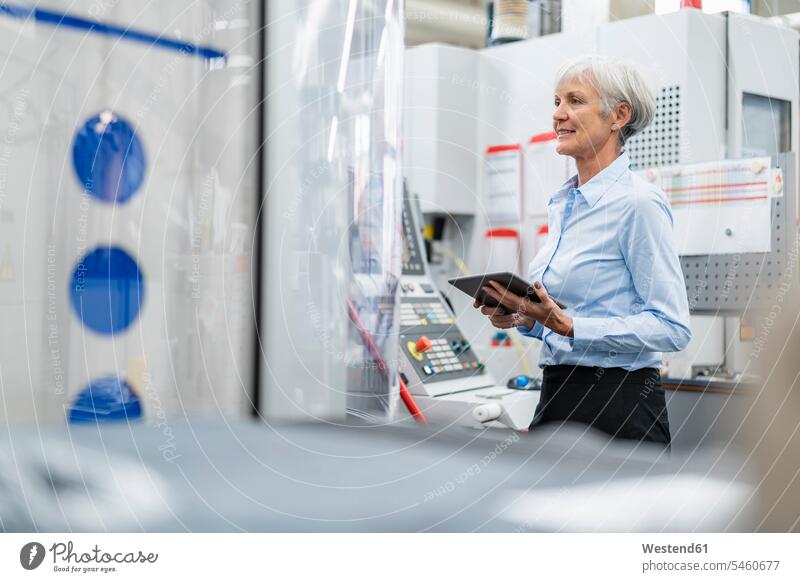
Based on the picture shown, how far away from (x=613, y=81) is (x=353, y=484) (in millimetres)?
695

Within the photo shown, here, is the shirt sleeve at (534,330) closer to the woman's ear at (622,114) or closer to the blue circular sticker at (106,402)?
the woman's ear at (622,114)

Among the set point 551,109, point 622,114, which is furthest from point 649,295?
point 551,109

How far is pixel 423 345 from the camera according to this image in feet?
5.65

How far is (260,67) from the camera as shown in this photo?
4.10 ft

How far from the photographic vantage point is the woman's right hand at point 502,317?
1150mm

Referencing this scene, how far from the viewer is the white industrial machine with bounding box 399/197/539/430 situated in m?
1.52

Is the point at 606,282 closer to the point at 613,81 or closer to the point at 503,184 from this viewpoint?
the point at 613,81

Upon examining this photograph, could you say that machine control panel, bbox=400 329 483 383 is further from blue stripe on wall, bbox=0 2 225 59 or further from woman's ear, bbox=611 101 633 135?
blue stripe on wall, bbox=0 2 225 59

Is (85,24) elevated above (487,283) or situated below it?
above

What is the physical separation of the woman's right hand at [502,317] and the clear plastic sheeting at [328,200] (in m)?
0.18

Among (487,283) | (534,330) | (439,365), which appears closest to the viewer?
(487,283)

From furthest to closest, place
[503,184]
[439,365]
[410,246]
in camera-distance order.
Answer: [503,184] → [410,246] → [439,365]

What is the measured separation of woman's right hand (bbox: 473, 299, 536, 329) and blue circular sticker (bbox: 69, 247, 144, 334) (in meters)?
0.49
